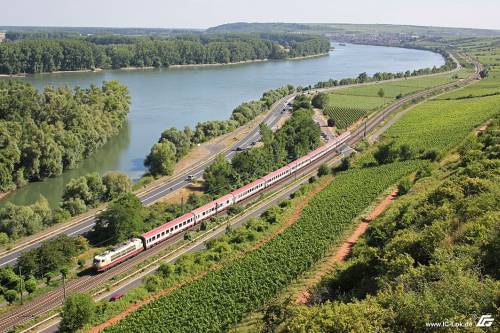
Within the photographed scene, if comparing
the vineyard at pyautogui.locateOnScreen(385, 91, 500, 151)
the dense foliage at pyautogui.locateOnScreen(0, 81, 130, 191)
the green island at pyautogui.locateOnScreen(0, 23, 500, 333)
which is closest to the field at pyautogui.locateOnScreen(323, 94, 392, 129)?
the green island at pyautogui.locateOnScreen(0, 23, 500, 333)

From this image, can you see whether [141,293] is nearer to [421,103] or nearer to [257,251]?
[257,251]

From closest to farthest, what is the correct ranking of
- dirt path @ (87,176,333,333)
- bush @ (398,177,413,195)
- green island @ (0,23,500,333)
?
green island @ (0,23,500,333), dirt path @ (87,176,333,333), bush @ (398,177,413,195)

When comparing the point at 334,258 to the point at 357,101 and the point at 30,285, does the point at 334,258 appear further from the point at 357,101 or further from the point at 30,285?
the point at 357,101

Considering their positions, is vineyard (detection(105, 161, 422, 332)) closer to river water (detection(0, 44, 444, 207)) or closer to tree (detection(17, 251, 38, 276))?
tree (detection(17, 251, 38, 276))

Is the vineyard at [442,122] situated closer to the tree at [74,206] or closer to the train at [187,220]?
the train at [187,220]

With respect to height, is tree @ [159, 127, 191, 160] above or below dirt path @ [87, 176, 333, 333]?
above

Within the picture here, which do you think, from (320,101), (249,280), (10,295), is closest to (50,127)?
(10,295)
